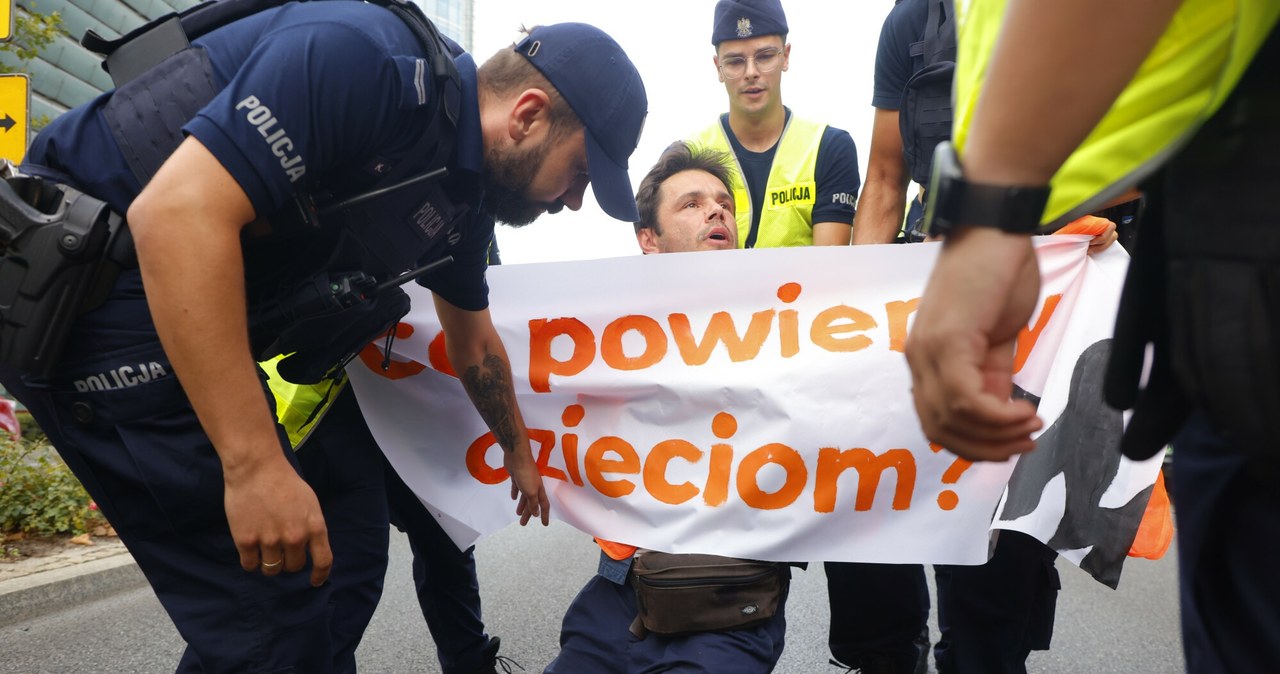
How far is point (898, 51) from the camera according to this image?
3.05 m

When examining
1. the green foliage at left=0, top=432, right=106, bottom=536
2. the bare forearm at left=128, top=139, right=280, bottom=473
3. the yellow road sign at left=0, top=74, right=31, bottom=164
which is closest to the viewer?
the bare forearm at left=128, top=139, right=280, bottom=473

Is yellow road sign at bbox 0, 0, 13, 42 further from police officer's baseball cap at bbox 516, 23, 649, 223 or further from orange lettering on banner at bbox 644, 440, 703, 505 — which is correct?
orange lettering on banner at bbox 644, 440, 703, 505

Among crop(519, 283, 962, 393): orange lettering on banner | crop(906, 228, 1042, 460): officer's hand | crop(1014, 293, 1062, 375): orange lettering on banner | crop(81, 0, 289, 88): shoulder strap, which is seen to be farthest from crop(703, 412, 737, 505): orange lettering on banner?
crop(906, 228, 1042, 460): officer's hand

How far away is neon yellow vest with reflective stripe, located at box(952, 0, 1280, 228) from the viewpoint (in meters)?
0.84

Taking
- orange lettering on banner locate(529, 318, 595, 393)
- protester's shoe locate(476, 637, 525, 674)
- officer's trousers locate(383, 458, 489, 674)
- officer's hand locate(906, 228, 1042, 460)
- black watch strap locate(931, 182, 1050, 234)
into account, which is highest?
black watch strap locate(931, 182, 1050, 234)

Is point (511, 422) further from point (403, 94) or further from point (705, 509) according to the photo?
point (403, 94)

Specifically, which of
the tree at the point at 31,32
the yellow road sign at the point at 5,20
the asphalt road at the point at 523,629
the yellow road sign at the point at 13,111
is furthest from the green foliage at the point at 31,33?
the asphalt road at the point at 523,629

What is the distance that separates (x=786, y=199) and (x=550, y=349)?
1257 millimetres

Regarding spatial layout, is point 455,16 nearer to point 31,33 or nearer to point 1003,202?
point 31,33

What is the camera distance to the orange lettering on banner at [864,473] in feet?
8.75

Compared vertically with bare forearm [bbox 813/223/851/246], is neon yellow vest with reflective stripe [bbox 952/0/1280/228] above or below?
Answer: above

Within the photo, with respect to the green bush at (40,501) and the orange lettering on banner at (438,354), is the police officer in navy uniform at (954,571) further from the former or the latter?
the green bush at (40,501)

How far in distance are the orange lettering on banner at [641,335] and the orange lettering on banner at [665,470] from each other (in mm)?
265

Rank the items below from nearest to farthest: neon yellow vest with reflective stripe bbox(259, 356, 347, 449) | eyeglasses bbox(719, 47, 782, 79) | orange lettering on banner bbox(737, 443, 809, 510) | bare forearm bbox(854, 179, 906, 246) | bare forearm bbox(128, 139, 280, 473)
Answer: bare forearm bbox(128, 139, 280, 473)
neon yellow vest with reflective stripe bbox(259, 356, 347, 449)
orange lettering on banner bbox(737, 443, 809, 510)
bare forearm bbox(854, 179, 906, 246)
eyeglasses bbox(719, 47, 782, 79)
